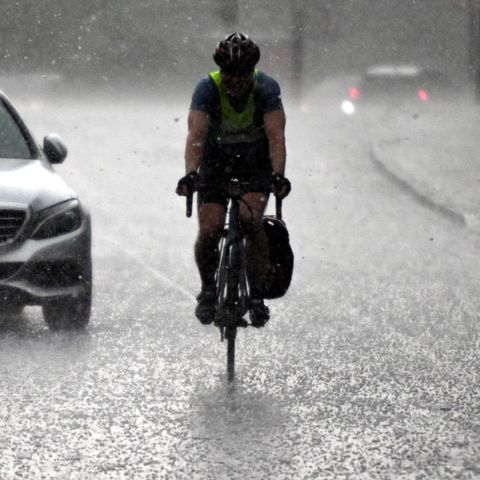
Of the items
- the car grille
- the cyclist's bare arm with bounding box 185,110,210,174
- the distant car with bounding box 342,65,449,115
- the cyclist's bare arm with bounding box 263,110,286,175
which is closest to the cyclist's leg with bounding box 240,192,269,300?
the cyclist's bare arm with bounding box 263,110,286,175

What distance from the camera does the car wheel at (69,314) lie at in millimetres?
8945

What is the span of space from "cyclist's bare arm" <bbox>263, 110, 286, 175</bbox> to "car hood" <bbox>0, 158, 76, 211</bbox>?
1.90 meters

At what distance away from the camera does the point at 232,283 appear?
751cm

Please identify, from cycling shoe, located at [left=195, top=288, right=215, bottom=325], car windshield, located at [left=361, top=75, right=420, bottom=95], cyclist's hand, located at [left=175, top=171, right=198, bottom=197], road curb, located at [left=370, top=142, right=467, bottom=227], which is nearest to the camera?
cyclist's hand, located at [left=175, top=171, right=198, bottom=197]

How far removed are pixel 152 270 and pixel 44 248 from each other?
11.0ft

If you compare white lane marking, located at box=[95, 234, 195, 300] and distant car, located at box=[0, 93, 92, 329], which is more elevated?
distant car, located at box=[0, 93, 92, 329]

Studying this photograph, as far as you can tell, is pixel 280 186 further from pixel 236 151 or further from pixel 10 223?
pixel 10 223

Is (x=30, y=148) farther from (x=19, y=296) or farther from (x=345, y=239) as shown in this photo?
(x=345, y=239)

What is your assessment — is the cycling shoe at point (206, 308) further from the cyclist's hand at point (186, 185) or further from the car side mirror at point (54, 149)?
the car side mirror at point (54, 149)

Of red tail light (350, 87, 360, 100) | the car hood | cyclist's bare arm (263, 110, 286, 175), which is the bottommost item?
red tail light (350, 87, 360, 100)

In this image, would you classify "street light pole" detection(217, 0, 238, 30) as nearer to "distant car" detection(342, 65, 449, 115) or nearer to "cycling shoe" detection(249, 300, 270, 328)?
"distant car" detection(342, 65, 449, 115)

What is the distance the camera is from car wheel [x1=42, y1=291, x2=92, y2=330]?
8945mm

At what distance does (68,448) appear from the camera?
6039 mm

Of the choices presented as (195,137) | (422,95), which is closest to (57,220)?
(195,137)
